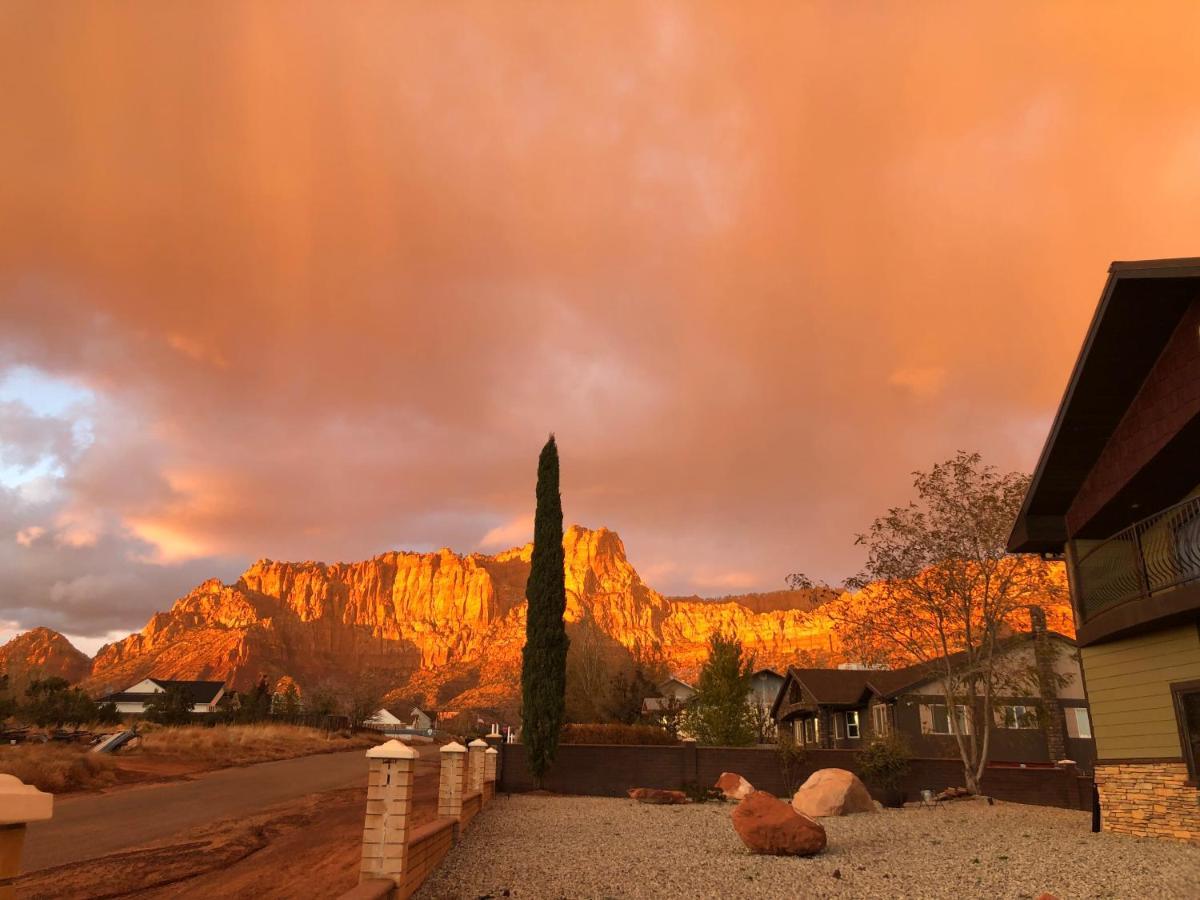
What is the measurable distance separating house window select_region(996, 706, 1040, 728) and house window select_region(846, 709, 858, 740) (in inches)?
340

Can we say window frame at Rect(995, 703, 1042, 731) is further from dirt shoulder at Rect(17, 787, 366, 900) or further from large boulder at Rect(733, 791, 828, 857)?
dirt shoulder at Rect(17, 787, 366, 900)

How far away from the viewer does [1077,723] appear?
33.5m

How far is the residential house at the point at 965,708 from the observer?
30.8 m

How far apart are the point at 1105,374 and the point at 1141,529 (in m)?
3.54

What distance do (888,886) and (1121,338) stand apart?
10.4 metres

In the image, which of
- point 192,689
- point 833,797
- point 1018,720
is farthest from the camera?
point 192,689

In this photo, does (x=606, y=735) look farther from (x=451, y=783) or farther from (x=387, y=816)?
(x=387, y=816)

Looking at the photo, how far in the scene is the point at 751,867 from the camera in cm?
1161

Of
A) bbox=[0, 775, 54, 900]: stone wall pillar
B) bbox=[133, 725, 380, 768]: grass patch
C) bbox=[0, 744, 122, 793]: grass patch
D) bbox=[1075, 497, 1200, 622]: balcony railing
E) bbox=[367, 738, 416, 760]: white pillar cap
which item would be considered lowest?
bbox=[133, 725, 380, 768]: grass patch

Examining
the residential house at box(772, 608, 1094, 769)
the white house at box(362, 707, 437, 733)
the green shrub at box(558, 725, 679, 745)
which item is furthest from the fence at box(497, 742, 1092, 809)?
the white house at box(362, 707, 437, 733)

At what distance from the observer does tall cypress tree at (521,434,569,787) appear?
1029 inches

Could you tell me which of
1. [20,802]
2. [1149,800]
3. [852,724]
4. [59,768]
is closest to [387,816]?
[20,802]

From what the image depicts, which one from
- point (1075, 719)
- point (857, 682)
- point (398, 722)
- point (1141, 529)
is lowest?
point (398, 722)

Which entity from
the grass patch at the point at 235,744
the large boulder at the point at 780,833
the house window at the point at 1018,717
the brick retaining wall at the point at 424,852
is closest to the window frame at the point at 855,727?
the house window at the point at 1018,717
